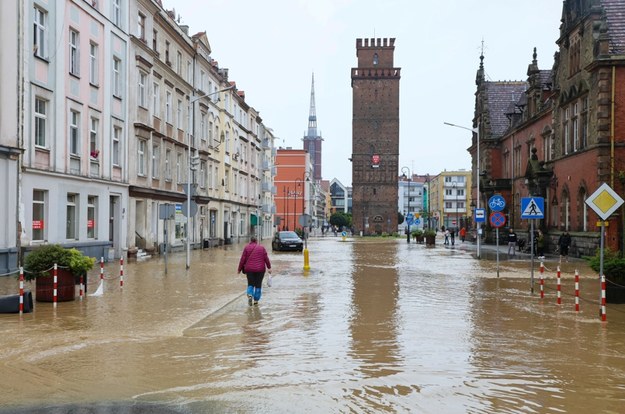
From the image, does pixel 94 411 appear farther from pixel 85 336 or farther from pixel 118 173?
pixel 118 173

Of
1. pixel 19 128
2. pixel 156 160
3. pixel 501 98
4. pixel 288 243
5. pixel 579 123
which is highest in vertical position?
pixel 501 98

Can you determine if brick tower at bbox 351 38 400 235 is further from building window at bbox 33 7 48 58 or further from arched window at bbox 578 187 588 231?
building window at bbox 33 7 48 58

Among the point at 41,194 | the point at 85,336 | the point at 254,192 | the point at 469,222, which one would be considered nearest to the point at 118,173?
the point at 41,194

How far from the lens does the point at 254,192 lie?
73.3 metres

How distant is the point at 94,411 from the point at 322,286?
1288cm

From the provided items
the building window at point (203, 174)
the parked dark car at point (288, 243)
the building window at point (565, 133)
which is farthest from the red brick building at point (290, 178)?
the building window at point (565, 133)

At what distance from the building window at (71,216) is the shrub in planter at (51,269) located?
12514 mm

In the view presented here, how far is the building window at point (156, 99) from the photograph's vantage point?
35.8 metres

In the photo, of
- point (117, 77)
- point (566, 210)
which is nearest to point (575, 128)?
point (566, 210)

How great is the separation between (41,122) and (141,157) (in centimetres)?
1070

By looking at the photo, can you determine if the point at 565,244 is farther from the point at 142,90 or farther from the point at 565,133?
the point at 142,90

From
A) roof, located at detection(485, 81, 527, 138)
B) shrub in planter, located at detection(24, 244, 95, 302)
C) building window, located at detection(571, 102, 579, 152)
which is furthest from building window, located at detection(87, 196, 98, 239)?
roof, located at detection(485, 81, 527, 138)

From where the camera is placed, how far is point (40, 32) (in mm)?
23250

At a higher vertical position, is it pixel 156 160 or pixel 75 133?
pixel 75 133
